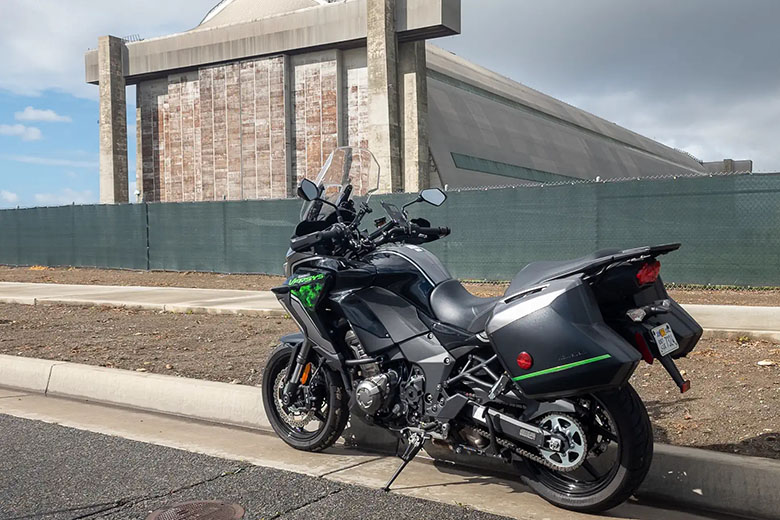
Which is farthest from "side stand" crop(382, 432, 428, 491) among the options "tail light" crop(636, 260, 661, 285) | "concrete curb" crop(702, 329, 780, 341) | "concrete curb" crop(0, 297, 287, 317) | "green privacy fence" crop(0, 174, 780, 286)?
"green privacy fence" crop(0, 174, 780, 286)

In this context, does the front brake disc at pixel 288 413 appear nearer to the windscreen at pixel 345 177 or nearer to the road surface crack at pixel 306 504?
the road surface crack at pixel 306 504

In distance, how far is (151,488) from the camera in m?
4.29

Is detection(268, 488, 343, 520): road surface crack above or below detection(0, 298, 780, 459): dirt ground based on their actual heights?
below

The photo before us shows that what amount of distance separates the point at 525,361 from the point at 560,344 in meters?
0.20

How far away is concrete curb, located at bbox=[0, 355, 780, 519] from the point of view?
3.88 m

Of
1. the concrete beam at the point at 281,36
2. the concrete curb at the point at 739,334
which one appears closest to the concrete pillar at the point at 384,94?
the concrete beam at the point at 281,36

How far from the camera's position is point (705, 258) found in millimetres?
14312

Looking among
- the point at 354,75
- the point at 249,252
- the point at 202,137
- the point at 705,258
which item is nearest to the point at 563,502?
the point at 705,258

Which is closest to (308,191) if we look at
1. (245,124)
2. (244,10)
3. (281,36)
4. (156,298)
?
(156,298)

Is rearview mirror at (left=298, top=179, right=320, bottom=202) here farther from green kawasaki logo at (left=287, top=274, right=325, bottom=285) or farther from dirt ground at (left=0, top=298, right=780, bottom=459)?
dirt ground at (left=0, top=298, right=780, bottom=459)

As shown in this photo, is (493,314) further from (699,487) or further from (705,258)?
(705,258)

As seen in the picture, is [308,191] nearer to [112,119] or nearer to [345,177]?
[345,177]

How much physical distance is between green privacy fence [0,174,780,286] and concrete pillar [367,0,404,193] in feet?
29.0

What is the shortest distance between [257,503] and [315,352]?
3.92ft
